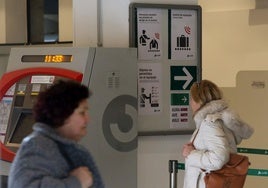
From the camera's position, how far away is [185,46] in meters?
3.57

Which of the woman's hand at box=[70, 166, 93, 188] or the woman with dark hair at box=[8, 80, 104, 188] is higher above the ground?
the woman with dark hair at box=[8, 80, 104, 188]

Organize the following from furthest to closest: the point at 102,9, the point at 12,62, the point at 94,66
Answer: the point at 102,9 → the point at 12,62 → the point at 94,66

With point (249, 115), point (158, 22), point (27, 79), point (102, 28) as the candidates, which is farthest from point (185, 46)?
point (249, 115)

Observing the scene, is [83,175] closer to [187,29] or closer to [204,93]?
[204,93]

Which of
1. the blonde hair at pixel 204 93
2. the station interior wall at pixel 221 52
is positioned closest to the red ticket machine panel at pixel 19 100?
the station interior wall at pixel 221 52

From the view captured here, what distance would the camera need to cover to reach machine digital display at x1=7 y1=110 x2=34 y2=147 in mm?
3084

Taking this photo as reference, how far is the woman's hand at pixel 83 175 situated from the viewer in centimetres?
185

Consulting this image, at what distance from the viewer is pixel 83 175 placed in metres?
1.86

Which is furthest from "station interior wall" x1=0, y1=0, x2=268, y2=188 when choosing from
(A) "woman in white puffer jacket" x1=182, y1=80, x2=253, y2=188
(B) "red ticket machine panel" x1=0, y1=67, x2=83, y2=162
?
(B) "red ticket machine panel" x1=0, y1=67, x2=83, y2=162

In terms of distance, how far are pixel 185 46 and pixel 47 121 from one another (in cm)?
190

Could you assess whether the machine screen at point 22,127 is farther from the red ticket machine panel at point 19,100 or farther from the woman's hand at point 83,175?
the woman's hand at point 83,175

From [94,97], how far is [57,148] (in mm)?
1240

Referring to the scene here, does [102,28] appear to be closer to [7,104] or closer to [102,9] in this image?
[102,9]

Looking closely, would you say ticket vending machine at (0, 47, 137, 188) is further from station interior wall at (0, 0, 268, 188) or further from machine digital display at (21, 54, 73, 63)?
station interior wall at (0, 0, 268, 188)
